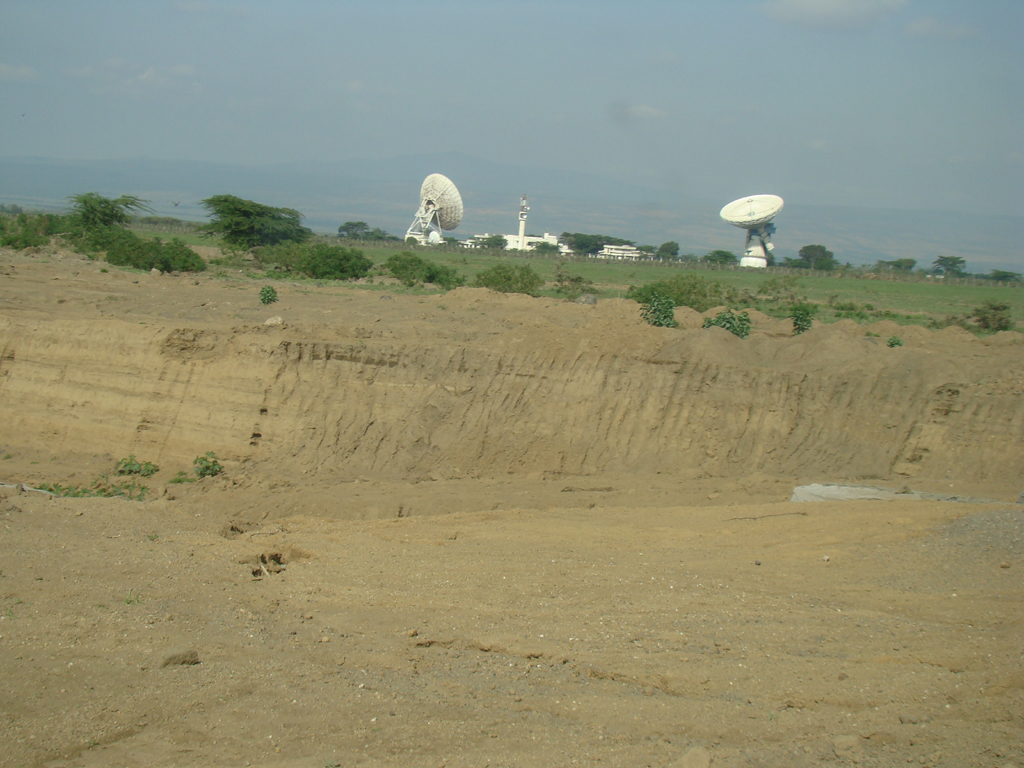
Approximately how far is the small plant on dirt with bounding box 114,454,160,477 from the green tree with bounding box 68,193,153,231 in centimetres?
2666

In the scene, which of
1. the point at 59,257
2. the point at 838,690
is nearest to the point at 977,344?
the point at 838,690

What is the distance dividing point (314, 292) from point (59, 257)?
35.2 ft

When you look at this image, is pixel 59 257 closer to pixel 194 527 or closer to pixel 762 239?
pixel 194 527

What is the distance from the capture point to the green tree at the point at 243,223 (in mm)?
36625

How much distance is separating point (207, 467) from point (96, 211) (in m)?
30.2

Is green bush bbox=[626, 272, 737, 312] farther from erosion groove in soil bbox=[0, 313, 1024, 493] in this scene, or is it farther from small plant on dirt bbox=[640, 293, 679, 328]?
erosion groove in soil bbox=[0, 313, 1024, 493]

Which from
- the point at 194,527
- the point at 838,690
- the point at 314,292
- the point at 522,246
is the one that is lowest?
the point at 194,527

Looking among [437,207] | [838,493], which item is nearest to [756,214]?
[437,207]

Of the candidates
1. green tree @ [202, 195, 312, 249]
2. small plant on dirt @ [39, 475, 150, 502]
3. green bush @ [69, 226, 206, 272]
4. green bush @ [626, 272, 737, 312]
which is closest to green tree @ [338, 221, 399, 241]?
green tree @ [202, 195, 312, 249]

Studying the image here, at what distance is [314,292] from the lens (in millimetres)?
19344

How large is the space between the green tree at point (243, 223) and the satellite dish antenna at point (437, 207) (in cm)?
2314

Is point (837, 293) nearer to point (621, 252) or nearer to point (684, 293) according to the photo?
point (684, 293)

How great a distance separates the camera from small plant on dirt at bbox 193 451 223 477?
10.6 meters

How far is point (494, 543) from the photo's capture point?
7.80 meters
